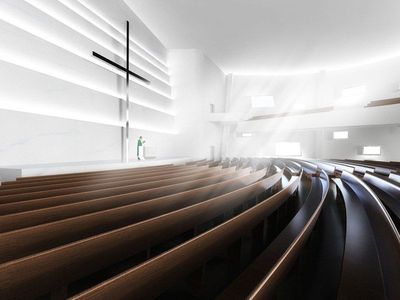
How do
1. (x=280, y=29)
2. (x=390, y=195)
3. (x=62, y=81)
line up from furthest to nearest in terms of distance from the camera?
1. (x=280, y=29)
2. (x=62, y=81)
3. (x=390, y=195)

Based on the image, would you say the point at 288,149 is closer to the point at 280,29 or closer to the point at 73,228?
the point at 280,29

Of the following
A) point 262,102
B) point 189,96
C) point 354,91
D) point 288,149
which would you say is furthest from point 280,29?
point 288,149

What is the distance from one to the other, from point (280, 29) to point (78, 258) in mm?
6947

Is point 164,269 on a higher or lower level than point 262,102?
lower

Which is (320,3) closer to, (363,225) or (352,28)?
(352,28)

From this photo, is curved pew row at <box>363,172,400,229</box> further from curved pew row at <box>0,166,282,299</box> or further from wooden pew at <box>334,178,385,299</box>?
curved pew row at <box>0,166,282,299</box>

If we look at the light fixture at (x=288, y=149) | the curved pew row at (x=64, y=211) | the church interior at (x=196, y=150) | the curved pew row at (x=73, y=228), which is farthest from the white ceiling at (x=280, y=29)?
the curved pew row at (x=73, y=228)

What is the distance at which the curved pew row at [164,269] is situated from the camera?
357 millimetres

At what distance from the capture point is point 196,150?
726cm

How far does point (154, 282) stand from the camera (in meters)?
0.44

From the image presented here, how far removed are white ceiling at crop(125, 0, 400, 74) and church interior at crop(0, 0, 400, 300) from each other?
0.16ft

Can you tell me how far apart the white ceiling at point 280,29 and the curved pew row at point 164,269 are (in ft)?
18.0

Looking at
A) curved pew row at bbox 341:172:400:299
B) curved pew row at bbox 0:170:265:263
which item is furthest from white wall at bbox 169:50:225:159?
curved pew row at bbox 341:172:400:299

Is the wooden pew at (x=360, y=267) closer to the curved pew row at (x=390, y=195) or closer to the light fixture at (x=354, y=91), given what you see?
the curved pew row at (x=390, y=195)
